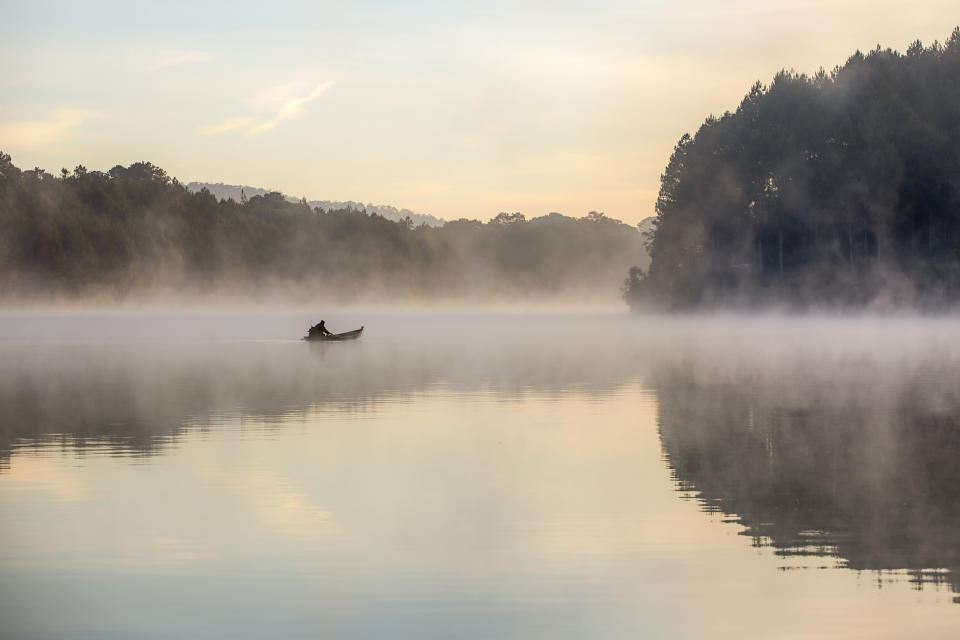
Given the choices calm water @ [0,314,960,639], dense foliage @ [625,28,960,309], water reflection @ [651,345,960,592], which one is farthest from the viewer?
dense foliage @ [625,28,960,309]

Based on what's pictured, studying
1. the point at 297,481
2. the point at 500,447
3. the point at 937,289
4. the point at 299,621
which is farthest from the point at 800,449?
the point at 937,289

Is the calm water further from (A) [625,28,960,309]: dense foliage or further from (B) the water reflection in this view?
(A) [625,28,960,309]: dense foliage

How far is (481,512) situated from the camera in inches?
588

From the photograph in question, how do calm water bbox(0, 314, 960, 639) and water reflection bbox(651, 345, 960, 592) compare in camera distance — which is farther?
water reflection bbox(651, 345, 960, 592)

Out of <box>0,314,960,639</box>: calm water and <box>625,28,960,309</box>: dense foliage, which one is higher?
<box>625,28,960,309</box>: dense foliage

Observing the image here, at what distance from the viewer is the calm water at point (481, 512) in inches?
412

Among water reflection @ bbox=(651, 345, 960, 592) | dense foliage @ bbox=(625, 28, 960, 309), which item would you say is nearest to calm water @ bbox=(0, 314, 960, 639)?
water reflection @ bbox=(651, 345, 960, 592)

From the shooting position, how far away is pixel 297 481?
16984mm

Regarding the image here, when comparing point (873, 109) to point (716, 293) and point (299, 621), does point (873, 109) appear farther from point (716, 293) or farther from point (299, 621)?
point (299, 621)

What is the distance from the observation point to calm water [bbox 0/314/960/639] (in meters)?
10.5

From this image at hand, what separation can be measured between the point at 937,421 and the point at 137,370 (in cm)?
2626

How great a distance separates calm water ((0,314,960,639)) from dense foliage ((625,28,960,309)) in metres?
61.3

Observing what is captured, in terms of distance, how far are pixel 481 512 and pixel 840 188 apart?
270 feet

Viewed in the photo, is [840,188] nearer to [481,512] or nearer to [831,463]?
[831,463]
